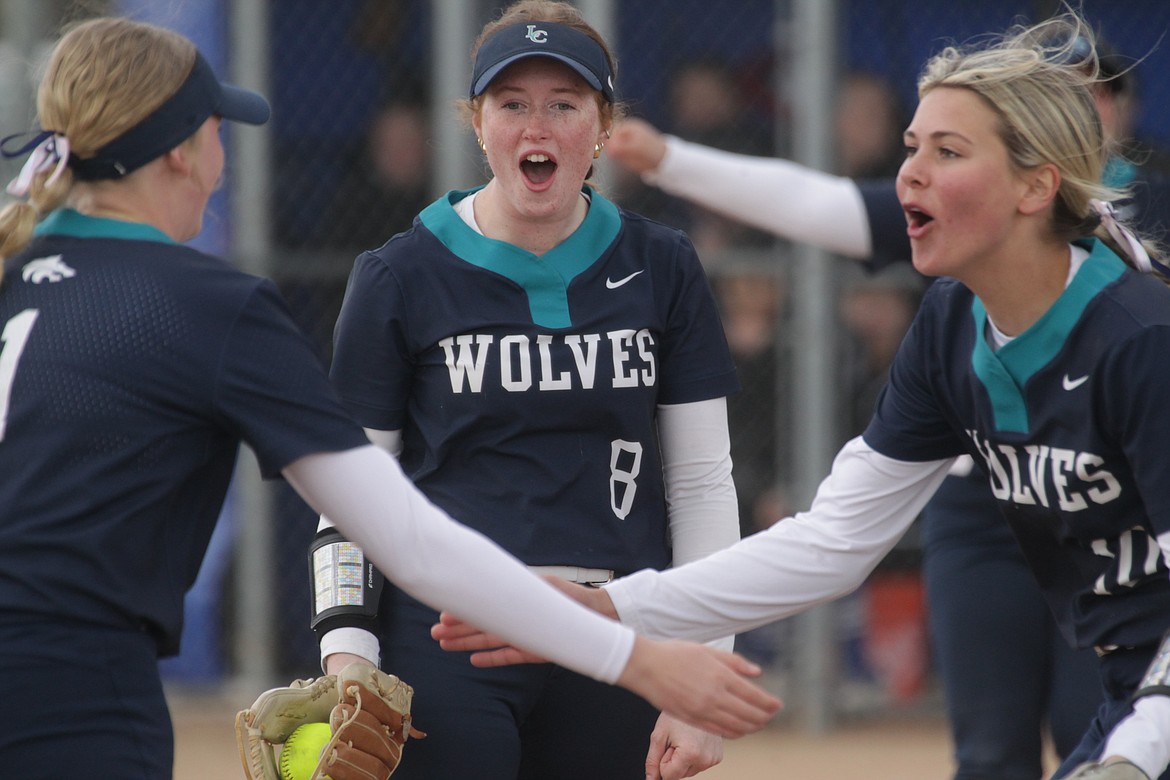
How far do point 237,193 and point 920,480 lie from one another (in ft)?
13.9

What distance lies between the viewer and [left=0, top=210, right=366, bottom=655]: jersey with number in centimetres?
214

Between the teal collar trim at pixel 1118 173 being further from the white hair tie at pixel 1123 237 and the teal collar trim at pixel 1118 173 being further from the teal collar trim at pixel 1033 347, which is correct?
the teal collar trim at pixel 1033 347

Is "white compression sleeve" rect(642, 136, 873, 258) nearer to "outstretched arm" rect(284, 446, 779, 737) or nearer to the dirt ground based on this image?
"outstretched arm" rect(284, 446, 779, 737)

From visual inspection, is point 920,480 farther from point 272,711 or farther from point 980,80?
point 272,711

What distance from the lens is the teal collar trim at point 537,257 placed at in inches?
116

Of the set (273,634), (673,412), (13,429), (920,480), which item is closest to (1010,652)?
(920,480)

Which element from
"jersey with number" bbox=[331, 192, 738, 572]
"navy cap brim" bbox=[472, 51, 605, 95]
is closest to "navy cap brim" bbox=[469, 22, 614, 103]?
"navy cap brim" bbox=[472, 51, 605, 95]

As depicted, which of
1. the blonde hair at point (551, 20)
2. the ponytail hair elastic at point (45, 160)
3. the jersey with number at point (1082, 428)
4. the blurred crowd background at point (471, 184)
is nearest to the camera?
the ponytail hair elastic at point (45, 160)

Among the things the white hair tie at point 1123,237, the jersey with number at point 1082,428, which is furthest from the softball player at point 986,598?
the jersey with number at point 1082,428

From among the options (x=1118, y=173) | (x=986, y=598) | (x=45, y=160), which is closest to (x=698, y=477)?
(x=986, y=598)

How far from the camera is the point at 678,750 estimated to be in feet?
9.45

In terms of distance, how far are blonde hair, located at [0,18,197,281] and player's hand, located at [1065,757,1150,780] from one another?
1.70m

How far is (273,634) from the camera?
666cm

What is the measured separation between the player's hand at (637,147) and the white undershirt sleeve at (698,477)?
4.16 feet
